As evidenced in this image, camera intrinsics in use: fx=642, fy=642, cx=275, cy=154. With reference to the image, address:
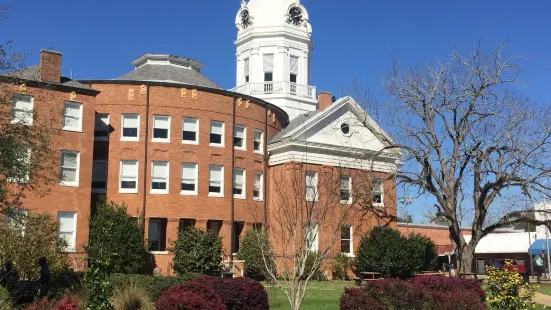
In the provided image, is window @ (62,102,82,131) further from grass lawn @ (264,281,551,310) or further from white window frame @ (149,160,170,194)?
grass lawn @ (264,281,551,310)

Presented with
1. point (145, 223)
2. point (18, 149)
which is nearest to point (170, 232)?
point (145, 223)

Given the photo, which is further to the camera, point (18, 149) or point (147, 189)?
point (147, 189)

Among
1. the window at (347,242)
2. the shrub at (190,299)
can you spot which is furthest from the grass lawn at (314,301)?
the window at (347,242)

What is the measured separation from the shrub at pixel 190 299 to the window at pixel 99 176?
21768 millimetres

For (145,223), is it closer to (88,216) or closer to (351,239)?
(88,216)

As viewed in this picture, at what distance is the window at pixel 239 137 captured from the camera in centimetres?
4010

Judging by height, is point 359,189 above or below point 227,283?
above

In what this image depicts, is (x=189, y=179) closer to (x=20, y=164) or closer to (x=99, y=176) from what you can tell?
(x=99, y=176)

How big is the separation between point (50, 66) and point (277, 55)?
21784mm

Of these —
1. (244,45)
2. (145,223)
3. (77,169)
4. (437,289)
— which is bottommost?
(437,289)

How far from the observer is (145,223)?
3603 centimetres

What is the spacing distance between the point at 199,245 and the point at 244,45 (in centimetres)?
2432

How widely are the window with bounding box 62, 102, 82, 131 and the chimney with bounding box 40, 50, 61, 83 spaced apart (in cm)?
147

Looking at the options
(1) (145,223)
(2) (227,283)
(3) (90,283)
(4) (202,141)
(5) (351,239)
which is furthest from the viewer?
(5) (351,239)
